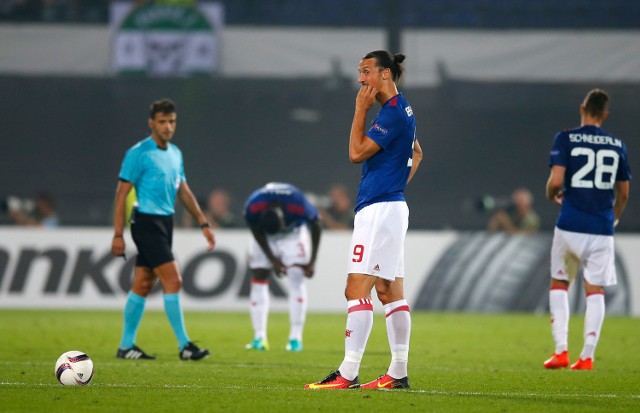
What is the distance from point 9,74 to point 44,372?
15.1 meters

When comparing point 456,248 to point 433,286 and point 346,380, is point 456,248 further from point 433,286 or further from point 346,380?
point 346,380

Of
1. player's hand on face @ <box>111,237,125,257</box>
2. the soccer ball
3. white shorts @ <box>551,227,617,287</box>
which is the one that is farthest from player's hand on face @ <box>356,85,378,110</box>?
player's hand on face @ <box>111,237,125,257</box>

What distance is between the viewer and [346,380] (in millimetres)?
8078

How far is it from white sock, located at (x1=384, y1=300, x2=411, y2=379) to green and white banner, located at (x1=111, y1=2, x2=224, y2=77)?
49.7 feet

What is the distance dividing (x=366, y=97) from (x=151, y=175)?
11.4 feet

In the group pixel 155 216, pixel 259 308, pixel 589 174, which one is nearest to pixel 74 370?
pixel 155 216

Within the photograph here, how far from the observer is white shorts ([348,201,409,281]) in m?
8.05

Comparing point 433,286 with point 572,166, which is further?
point 433,286

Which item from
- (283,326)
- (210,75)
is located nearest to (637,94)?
(210,75)

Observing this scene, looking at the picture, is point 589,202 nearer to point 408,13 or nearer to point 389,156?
point 389,156

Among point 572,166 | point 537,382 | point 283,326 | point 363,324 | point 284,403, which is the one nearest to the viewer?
point 284,403

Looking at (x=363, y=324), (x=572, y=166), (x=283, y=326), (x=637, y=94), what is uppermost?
(x=637, y=94)

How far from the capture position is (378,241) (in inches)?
317

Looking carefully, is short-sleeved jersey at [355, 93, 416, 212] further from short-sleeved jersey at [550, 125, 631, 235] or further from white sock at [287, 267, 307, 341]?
white sock at [287, 267, 307, 341]
